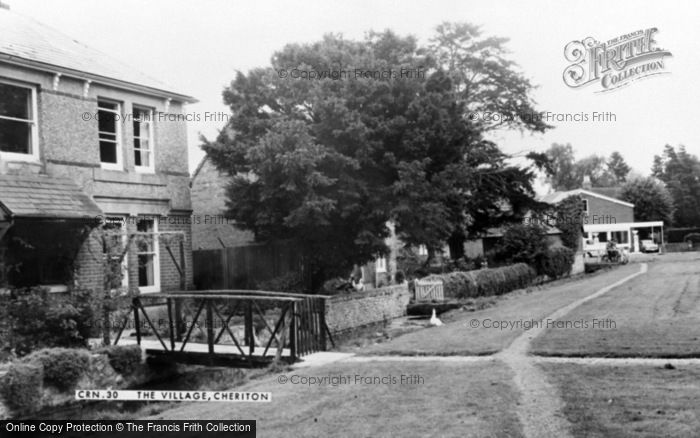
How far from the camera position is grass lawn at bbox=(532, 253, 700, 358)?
10.7m

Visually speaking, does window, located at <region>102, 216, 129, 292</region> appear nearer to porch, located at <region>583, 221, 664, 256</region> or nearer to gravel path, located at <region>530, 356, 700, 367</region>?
gravel path, located at <region>530, 356, 700, 367</region>

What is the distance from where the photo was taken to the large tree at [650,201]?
6681cm

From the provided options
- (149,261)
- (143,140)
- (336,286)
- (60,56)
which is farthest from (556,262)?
(60,56)

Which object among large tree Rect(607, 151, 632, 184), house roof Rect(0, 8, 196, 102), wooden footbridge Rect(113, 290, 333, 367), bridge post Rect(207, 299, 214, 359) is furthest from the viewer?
large tree Rect(607, 151, 632, 184)

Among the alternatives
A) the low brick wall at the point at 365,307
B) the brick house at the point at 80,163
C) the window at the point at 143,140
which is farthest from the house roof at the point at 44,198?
the low brick wall at the point at 365,307

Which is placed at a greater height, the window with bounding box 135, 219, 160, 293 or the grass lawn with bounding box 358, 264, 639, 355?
the window with bounding box 135, 219, 160, 293

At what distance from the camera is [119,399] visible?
11930mm

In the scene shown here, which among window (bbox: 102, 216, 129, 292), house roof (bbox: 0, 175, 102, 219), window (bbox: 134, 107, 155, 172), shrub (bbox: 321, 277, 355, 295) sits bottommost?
shrub (bbox: 321, 277, 355, 295)

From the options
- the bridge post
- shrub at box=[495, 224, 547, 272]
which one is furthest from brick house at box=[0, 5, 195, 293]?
shrub at box=[495, 224, 547, 272]

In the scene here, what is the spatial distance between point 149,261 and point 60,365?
25.1 feet

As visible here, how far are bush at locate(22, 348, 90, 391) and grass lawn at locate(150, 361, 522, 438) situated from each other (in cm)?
300

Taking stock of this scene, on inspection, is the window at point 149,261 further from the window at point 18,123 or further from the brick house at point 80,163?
the window at point 18,123

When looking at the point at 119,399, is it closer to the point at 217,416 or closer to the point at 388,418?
the point at 217,416

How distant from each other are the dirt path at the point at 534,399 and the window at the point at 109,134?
39.3 ft
